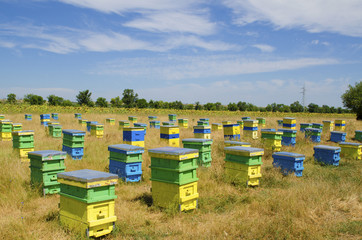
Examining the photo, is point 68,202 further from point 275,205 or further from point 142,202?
point 275,205

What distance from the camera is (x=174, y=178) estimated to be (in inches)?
207

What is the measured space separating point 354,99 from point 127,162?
122 ft

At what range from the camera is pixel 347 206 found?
5.71 meters

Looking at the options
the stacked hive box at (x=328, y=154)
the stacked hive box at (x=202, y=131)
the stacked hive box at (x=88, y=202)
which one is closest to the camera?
the stacked hive box at (x=88, y=202)

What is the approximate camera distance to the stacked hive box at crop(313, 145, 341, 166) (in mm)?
10148

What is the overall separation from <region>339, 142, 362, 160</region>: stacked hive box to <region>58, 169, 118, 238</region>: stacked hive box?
35.2 feet

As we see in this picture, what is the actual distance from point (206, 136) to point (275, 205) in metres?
7.17

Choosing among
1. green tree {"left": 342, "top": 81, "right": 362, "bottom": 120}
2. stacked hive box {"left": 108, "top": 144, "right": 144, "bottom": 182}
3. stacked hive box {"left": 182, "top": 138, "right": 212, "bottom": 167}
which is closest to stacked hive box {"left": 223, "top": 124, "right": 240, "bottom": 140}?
stacked hive box {"left": 182, "top": 138, "right": 212, "bottom": 167}

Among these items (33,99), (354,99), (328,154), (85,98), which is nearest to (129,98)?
(85,98)

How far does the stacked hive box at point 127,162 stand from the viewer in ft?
22.8

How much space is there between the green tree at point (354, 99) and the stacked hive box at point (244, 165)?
113 ft

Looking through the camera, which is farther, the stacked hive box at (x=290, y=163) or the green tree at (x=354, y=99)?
the green tree at (x=354, y=99)

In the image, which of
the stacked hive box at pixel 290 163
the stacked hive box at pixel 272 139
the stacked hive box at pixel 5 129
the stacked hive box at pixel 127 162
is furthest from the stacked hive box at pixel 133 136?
the stacked hive box at pixel 5 129

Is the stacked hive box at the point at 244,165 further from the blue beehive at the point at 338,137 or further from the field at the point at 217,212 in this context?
the blue beehive at the point at 338,137
